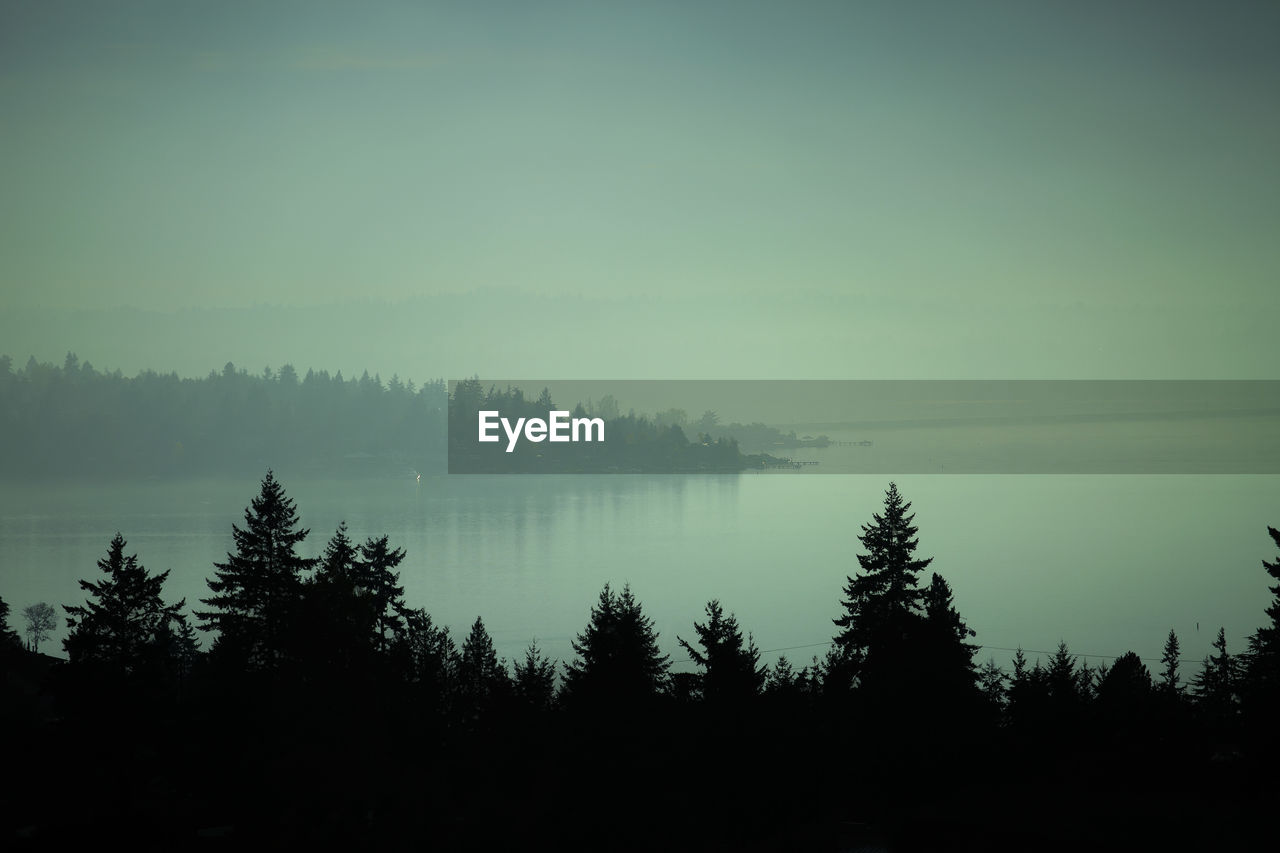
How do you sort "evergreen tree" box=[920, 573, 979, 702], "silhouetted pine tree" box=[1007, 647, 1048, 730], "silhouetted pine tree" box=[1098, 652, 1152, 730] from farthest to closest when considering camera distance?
"silhouetted pine tree" box=[1098, 652, 1152, 730]
"silhouetted pine tree" box=[1007, 647, 1048, 730]
"evergreen tree" box=[920, 573, 979, 702]

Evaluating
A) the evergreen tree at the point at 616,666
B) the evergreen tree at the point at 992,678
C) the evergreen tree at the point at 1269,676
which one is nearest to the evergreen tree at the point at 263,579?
the evergreen tree at the point at 616,666

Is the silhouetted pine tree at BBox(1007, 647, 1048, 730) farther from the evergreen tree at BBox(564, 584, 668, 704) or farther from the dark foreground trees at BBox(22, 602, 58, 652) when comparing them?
the dark foreground trees at BBox(22, 602, 58, 652)

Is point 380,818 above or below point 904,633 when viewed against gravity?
below

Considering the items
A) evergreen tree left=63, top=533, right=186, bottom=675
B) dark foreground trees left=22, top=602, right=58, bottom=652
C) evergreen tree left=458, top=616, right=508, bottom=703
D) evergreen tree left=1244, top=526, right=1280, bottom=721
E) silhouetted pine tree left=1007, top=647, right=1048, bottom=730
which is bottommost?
dark foreground trees left=22, top=602, right=58, bottom=652

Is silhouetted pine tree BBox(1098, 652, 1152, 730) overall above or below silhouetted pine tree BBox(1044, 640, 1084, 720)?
below

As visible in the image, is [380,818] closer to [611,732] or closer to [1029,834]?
[611,732]

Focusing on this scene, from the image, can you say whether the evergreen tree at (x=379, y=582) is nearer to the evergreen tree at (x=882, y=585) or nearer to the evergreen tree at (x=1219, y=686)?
the evergreen tree at (x=882, y=585)

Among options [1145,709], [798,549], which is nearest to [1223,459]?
[798,549]

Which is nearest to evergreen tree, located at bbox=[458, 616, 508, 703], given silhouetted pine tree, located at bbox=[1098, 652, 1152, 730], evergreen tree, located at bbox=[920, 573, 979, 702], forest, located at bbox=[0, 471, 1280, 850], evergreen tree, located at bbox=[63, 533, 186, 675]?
forest, located at bbox=[0, 471, 1280, 850]
